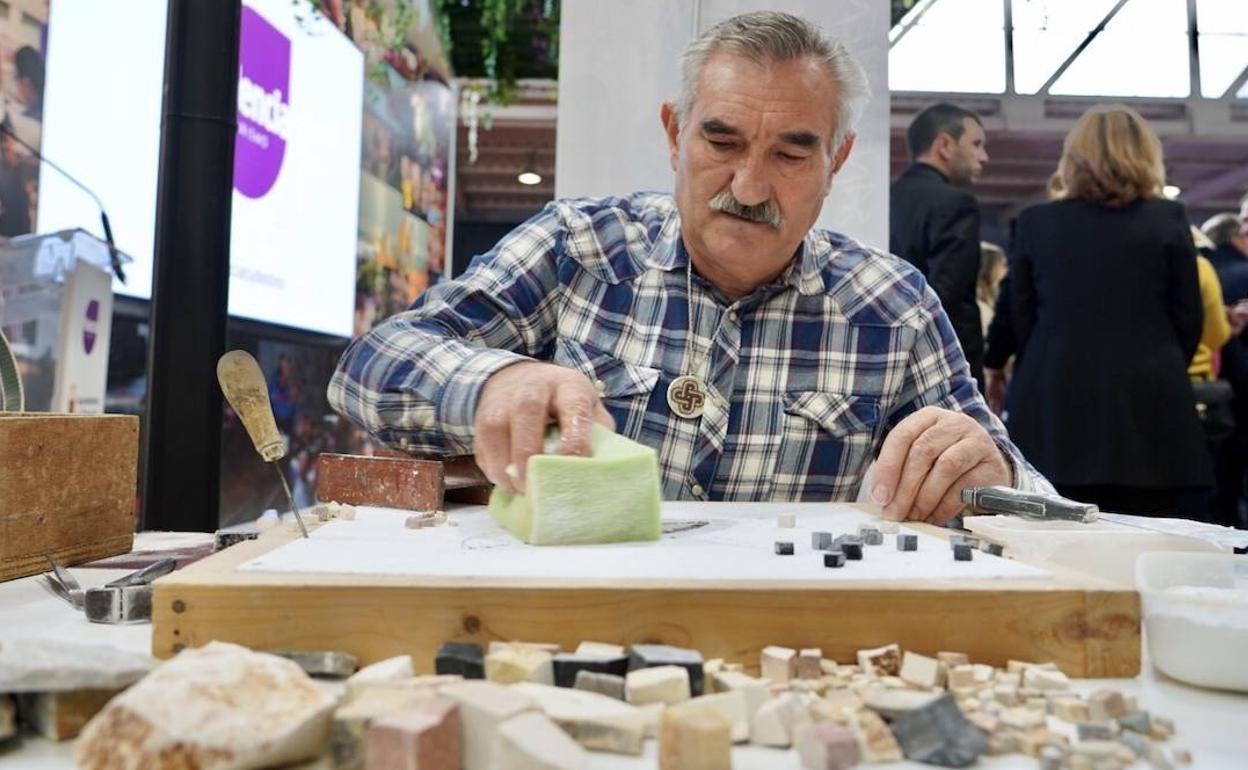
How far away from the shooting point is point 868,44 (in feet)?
7.83

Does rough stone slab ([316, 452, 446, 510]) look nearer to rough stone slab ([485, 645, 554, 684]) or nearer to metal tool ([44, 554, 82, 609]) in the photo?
metal tool ([44, 554, 82, 609])

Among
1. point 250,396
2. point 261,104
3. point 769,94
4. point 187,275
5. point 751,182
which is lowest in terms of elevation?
point 250,396

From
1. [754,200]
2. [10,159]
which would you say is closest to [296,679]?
[754,200]

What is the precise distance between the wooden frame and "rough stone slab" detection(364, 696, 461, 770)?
0.17 m

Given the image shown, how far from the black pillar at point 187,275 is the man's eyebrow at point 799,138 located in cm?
105

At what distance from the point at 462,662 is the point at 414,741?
13 cm

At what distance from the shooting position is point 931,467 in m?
1.21

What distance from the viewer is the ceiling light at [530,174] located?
310 inches

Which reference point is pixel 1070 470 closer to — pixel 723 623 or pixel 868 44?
pixel 868 44

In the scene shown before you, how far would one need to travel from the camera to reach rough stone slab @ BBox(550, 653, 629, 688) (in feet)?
1.98

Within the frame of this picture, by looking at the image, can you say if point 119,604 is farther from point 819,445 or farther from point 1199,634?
point 819,445

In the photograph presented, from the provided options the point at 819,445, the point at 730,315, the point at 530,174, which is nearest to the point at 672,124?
the point at 730,315

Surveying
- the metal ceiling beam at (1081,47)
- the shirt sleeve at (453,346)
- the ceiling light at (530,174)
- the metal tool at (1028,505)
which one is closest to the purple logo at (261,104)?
the shirt sleeve at (453,346)

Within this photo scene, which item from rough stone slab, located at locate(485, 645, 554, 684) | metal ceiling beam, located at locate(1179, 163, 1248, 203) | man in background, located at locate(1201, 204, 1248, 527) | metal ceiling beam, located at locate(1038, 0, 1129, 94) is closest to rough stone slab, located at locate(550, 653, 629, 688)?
rough stone slab, located at locate(485, 645, 554, 684)
